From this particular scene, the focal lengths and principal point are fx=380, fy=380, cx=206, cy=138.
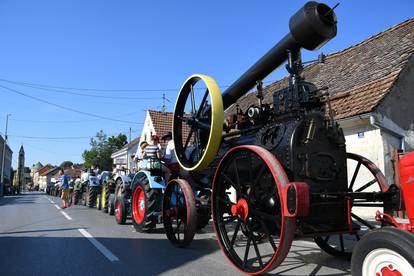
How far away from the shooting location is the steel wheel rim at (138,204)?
27.3ft

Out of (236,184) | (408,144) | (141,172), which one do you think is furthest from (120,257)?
(408,144)

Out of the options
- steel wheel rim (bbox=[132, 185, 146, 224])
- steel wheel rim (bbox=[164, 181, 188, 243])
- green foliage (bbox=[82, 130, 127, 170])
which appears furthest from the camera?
green foliage (bbox=[82, 130, 127, 170])

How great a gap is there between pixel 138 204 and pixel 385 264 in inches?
247

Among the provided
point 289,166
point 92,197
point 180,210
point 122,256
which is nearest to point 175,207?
point 180,210

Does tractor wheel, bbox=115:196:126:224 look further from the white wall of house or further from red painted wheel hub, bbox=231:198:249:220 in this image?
the white wall of house

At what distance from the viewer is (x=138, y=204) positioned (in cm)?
853

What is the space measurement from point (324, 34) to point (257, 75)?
3.32ft

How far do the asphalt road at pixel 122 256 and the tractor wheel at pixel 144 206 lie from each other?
22 cm

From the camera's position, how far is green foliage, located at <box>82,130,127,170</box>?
6219cm

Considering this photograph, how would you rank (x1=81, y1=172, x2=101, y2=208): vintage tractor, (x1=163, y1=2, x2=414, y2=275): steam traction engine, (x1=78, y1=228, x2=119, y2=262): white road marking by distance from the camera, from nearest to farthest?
(x1=163, y1=2, x2=414, y2=275): steam traction engine
(x1=78, y1=228, x2=119, y2=262): white road marking
(x1=81, y1=172, x2=101, y2=208): vintage tractor

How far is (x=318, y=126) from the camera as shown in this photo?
4.34 meters

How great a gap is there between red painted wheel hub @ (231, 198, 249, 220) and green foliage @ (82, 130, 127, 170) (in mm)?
59040

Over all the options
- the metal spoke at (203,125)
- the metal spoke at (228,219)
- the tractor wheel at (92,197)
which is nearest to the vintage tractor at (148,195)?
the metal spoke at (203,125)

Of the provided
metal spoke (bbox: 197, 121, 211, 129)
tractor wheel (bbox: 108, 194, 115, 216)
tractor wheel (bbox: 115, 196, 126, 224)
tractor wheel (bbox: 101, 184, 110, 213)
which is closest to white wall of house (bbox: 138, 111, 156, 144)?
tractor wheel (bbox: 101, 184, 110, 213)
